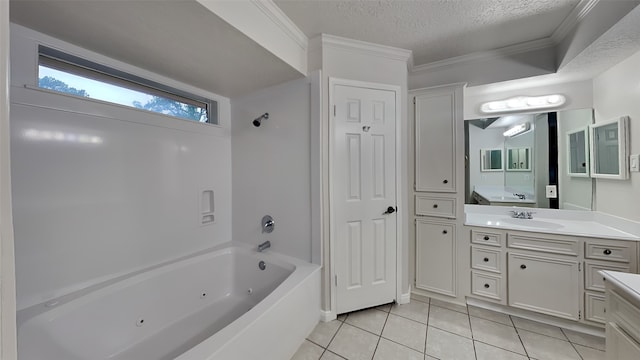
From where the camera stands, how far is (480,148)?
2.39 m

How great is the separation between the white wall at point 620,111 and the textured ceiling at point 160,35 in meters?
2.49

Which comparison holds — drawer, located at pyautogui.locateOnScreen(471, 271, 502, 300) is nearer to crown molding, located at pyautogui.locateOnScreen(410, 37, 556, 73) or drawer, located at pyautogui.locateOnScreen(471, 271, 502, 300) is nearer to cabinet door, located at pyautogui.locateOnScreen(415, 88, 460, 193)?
cabinet door, located at pyautogui.locateOnScreen(415, 88, 460, 193)

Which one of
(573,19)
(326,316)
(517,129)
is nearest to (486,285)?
(326,316)

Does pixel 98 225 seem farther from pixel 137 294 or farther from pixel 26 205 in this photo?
pixel 137 294

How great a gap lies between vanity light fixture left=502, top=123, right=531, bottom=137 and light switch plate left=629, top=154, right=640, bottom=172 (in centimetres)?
72

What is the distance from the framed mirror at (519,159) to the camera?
2254 mm

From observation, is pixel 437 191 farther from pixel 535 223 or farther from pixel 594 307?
pixel 594 307

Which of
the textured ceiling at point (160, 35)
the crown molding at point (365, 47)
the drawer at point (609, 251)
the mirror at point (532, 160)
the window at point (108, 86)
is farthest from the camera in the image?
the mirror at point (532, 160)

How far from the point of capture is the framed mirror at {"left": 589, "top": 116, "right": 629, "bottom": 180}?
67.1 inches

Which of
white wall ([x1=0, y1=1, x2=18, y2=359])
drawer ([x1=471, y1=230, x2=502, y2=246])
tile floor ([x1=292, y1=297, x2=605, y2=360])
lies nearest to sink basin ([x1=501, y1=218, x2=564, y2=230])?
drawer ([x1=471, y1=230, x2=502, y2=246])

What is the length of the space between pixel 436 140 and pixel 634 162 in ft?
4.32

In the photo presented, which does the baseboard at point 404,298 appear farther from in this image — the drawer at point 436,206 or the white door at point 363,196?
the drawer at point 436,206

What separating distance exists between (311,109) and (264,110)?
0.54 metres

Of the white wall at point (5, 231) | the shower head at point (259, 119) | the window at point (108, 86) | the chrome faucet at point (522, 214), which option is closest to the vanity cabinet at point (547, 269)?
the chrome faucet at point (522, 214)
